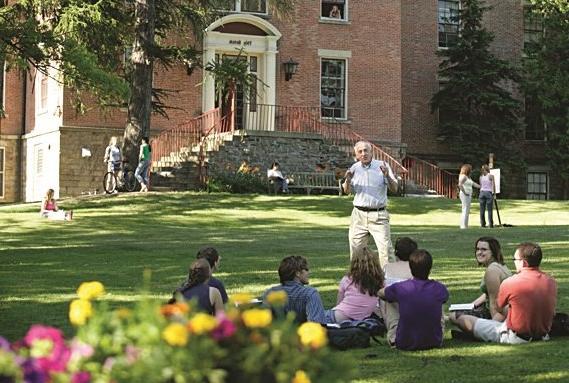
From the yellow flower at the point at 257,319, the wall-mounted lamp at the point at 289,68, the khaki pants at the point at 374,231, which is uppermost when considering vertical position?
the wall-mounted lamp at the point at 289,68

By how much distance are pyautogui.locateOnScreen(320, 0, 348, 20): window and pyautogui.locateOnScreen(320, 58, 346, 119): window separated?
1.59 m

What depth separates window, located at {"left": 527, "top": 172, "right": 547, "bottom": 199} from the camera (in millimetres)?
39094

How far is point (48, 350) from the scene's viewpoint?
305 cm

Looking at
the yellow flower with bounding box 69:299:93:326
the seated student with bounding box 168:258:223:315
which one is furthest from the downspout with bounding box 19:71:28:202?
the yellow flower with bounding box 69:299:93:326

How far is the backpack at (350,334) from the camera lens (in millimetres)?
8328

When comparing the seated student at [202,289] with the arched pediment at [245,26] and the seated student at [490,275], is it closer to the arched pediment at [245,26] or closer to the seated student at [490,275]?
the seated student at [490,275]

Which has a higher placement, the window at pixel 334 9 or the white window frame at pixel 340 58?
the window at pixel 334 9

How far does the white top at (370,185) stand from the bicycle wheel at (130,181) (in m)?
16.9

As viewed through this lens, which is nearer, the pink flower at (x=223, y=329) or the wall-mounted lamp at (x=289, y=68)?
the pink flower at (x=223, y=329)

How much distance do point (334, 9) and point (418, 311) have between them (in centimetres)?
2787

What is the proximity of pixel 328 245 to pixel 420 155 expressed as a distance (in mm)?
20229

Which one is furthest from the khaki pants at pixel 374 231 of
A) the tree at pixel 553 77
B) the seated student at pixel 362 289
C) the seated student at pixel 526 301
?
the tree at pixel 553 77

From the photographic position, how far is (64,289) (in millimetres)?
11891

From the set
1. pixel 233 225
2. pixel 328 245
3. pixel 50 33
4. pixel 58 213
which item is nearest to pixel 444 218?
pixel 233 225
